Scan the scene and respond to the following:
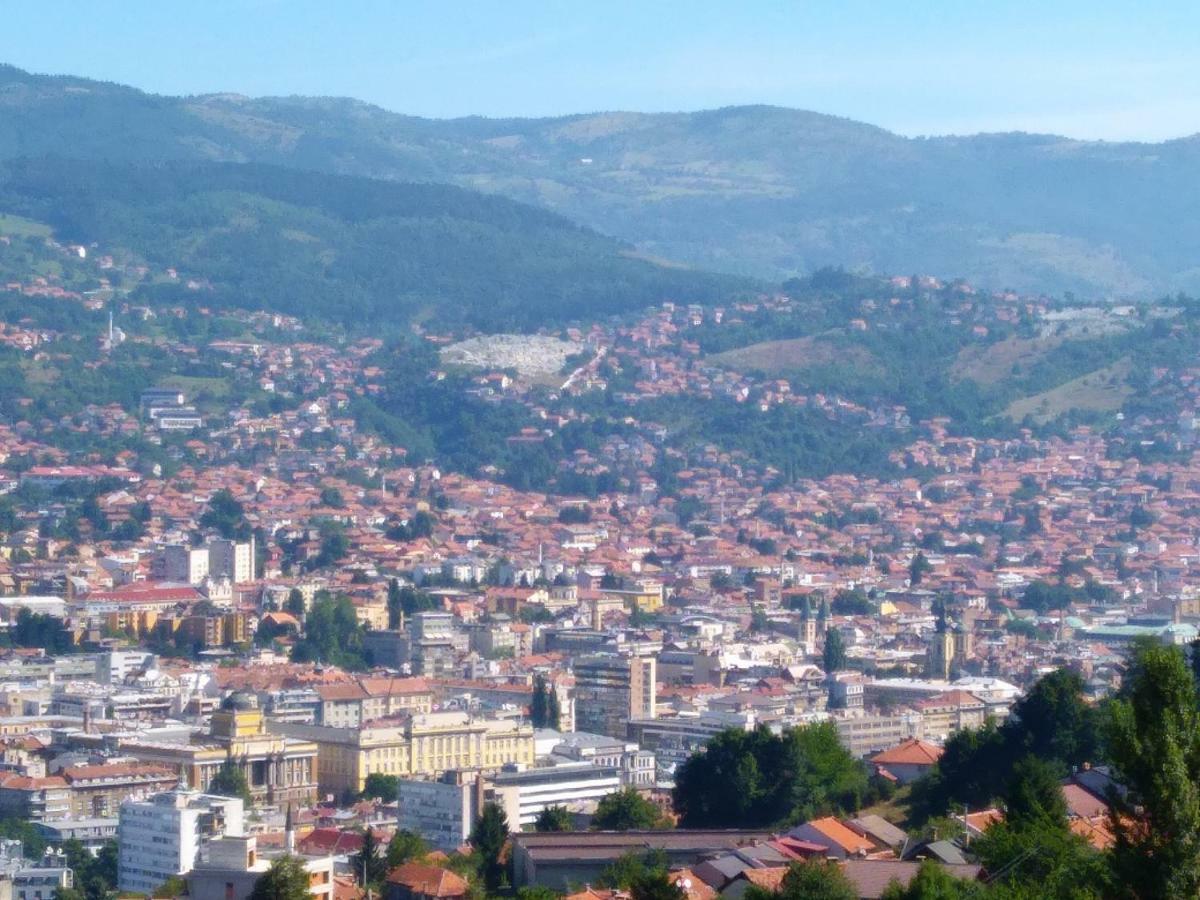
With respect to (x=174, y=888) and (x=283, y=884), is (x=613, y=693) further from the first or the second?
(x=283, y=884)

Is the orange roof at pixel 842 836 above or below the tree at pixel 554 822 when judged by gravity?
above

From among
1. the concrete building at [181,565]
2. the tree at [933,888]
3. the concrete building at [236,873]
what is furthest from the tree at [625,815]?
the concrete building at [181,565]

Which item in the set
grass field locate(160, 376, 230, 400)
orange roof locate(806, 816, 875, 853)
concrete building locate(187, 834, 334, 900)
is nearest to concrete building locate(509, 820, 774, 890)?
orange roof locate(806, 816, 875, 853)

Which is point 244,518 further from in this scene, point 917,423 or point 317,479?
point 917,423

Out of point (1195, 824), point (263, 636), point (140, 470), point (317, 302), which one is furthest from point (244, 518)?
point (1195, 824)

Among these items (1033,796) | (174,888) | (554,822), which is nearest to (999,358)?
(554,822)

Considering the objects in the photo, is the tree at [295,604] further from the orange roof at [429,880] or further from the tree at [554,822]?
the orange roof at [429,880]

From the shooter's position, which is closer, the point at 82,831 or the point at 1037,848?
the point at 1037,848
